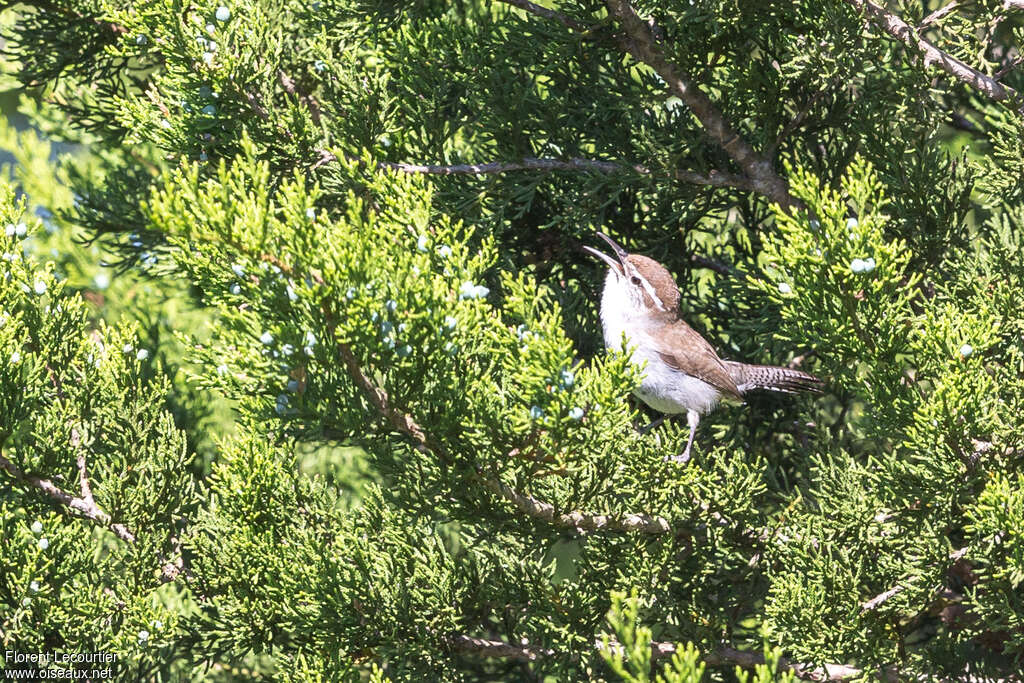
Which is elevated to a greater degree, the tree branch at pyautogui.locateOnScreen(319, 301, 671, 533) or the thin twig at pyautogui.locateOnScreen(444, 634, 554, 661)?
the tree branch at pyautogui.locateOnScreen(319, 301, 671, 533)

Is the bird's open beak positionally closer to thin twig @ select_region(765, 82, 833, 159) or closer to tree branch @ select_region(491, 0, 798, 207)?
tree branch @ select_region(491, 0, 798, 207)

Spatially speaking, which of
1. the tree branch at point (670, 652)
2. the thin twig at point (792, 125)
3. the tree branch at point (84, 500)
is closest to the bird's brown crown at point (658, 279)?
the thin twig at point (792, 125)

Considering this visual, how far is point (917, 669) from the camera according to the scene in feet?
11.0

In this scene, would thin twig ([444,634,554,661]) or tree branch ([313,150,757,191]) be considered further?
tree branch ([313,150,757,191])

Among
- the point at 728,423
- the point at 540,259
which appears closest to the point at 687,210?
the point at 540,259

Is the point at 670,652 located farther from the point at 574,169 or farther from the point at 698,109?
A: the point at 698,109

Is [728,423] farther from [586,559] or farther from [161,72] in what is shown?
[161,72]

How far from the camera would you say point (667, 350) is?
4.55 metres

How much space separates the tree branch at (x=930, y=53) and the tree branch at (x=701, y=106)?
0.64 m

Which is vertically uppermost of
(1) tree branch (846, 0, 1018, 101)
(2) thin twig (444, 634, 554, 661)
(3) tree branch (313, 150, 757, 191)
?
(1) tree branch (846, 0, 1018, 101)

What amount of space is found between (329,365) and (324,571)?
1.06 m

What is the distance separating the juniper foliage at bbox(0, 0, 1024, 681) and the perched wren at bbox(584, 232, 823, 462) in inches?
5.8

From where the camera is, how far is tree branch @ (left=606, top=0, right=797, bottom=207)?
11.7ft

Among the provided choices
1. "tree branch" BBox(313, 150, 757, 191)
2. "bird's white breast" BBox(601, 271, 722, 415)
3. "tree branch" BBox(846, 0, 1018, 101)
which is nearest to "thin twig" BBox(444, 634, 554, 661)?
"bird's white breast" BBox(601, 271, 722, 415)
